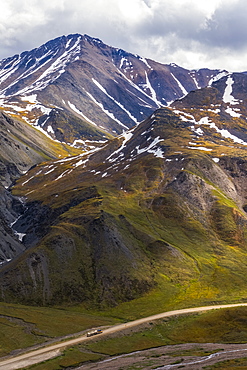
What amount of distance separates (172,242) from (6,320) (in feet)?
288

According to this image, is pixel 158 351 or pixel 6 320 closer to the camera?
pixel 158 351

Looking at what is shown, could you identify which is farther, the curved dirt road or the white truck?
the white truck

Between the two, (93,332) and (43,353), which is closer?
(43,353)

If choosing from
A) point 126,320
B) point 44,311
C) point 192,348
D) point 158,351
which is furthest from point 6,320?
point 192,348

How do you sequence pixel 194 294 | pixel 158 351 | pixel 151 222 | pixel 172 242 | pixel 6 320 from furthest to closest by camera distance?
pixel 151 222 → pixel 172 242 → pixel 194 294 → pixel 6 320 → pixel 158 351

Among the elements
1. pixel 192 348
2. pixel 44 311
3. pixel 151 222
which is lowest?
pixel 192 348

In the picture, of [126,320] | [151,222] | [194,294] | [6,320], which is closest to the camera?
[6,320]

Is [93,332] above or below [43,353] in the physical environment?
below

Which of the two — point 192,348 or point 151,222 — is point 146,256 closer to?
point 151,222

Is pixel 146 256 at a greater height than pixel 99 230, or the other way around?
pixel 99 230

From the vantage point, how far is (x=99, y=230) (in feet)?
580

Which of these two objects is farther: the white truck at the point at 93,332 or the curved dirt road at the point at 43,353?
the white truck at the point at 93,332

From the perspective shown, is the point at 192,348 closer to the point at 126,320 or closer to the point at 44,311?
the point at 126,320

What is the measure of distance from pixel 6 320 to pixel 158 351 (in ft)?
148
